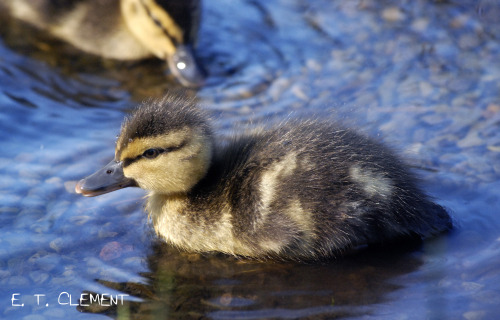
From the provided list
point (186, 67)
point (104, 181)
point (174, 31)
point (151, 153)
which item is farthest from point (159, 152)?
point (174, 31)

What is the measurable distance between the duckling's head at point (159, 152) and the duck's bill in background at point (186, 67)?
1429mm

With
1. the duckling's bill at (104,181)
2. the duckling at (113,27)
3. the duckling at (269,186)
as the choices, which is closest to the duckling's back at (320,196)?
Result: the duckling at (269,186)

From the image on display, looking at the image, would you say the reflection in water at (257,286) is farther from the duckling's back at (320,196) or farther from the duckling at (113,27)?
the duckling at (113,27)

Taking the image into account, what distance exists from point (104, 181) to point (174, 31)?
69.5 inches

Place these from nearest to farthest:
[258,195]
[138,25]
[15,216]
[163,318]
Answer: [163,318]
[258,195]
[15,216]
[138,25]

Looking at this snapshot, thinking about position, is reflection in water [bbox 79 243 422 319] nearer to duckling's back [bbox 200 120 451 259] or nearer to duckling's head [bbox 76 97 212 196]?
duckling's back [bbox 200 120 451 259]

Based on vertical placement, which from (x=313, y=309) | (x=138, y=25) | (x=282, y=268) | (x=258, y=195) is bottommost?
(x=313, y=309)

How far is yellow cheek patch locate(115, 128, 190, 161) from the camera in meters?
2.87

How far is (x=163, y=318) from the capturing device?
2.55m

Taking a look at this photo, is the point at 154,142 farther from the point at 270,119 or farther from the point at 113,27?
the point at 113,27

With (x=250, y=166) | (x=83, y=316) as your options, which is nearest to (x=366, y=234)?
(x=250, y=166)

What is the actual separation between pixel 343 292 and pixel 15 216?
1404mm

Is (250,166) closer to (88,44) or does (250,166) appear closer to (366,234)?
(366,234)

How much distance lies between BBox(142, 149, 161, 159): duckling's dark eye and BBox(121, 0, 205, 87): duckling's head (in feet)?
5.02
